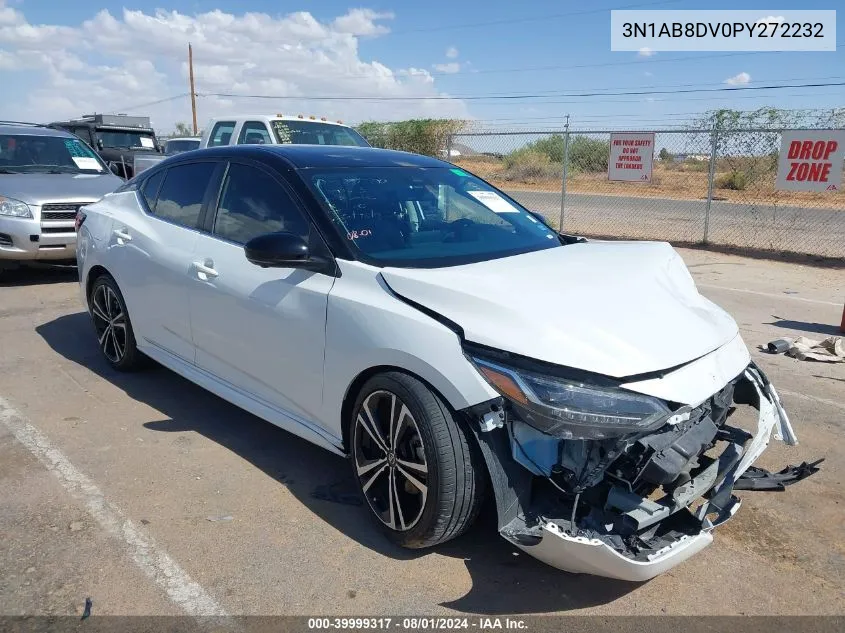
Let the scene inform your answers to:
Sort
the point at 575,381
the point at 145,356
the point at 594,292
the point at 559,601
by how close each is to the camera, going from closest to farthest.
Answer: the point at 575,381
the point at 559,601
the point at 594,292
the point at 145,356

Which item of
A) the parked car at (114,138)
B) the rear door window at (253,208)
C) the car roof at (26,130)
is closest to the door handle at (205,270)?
the rear door window at (253,208)

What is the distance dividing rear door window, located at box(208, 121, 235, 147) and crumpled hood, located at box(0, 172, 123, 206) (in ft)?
7.60

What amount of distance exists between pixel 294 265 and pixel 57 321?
467 cm

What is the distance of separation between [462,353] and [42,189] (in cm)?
760

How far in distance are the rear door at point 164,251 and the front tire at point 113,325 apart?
178 mm

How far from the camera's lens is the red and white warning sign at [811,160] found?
1055 cm

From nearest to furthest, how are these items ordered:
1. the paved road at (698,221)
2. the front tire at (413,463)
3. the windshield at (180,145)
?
the front tire at (413,463), the paved road at (698,221), the windshield at (180,145)

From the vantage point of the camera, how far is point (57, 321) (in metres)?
6.97

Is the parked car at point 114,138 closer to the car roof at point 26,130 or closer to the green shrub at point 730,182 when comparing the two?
the car roof at point 26,130

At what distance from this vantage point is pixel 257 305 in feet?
12.0

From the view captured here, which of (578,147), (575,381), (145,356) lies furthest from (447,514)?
(578,147)

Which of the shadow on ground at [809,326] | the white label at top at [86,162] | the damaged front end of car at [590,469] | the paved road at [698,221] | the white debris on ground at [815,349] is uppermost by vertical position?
the white label at top at [86,162]

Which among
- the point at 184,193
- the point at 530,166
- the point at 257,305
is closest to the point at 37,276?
the point at 184,193

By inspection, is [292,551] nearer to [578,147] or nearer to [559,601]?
[559,601]
